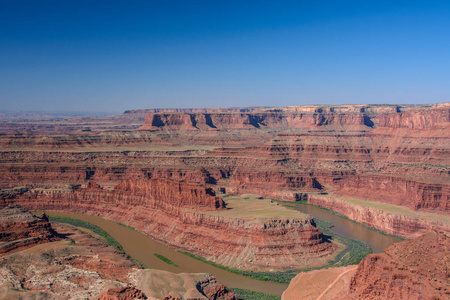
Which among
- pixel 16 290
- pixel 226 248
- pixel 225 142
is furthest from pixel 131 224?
pixel 225 142

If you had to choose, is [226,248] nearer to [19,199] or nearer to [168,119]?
[19,199]

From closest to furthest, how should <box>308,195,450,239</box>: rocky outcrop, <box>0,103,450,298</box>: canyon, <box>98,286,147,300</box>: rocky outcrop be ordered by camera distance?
<box>98,286,147,300</box>: rocky outcrop → <box>0,103,450,298</box>: canyon → <box>308,195,450,239</box>: rocky outcrop

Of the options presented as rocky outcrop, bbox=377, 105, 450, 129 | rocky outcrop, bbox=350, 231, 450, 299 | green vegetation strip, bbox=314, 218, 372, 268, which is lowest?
green vegetation strip, bbox=314, 218, 372, 268

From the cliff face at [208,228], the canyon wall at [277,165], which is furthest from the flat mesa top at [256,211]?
the canyon wall at [277,165]

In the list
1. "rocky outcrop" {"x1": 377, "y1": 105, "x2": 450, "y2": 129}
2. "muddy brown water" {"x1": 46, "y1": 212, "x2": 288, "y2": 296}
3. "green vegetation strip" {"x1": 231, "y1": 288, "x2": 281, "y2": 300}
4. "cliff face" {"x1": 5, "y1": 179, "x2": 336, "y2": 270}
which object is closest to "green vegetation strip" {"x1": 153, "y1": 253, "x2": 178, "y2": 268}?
"muddy brown water" {"x1": 46, "y1": 212, "x2": 288, "y2": 296}

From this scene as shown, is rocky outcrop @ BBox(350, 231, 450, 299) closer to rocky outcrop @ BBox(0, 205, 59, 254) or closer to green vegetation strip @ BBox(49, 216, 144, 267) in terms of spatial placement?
rocky outcrop @ BBox(0, 205, 59, 254)
